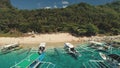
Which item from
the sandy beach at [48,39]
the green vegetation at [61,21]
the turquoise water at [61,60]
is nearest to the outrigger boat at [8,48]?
the turquoise water at [61,60]

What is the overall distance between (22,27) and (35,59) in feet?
136

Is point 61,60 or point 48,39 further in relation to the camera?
point 48,39

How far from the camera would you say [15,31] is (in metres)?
85.0

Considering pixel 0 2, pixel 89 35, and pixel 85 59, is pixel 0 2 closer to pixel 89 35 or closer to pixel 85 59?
pixel 89 35

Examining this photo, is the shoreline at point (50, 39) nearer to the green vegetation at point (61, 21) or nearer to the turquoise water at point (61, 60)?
the green vegetation at point (61, 21)

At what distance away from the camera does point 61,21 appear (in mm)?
92750

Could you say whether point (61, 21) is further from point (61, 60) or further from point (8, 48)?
point (61, 60)

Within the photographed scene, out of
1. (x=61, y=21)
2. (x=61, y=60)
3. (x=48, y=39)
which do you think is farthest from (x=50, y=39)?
(x=61, y=60)

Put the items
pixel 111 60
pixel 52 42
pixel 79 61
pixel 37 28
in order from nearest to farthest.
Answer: pixel 111 60 < pixel 79 61 < pixel 52 42 < pixel 37 28

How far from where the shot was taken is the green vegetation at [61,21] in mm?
85375

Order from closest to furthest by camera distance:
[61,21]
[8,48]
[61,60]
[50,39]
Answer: [61,60]
[8,48]
[50,39]
[61,21]

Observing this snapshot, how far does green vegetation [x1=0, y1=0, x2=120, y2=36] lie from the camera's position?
85375 millimetres

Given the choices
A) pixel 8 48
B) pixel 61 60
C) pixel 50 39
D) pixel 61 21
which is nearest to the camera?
pixel 61 60

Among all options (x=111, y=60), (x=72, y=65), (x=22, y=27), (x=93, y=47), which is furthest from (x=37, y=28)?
(x=111, y=60)
